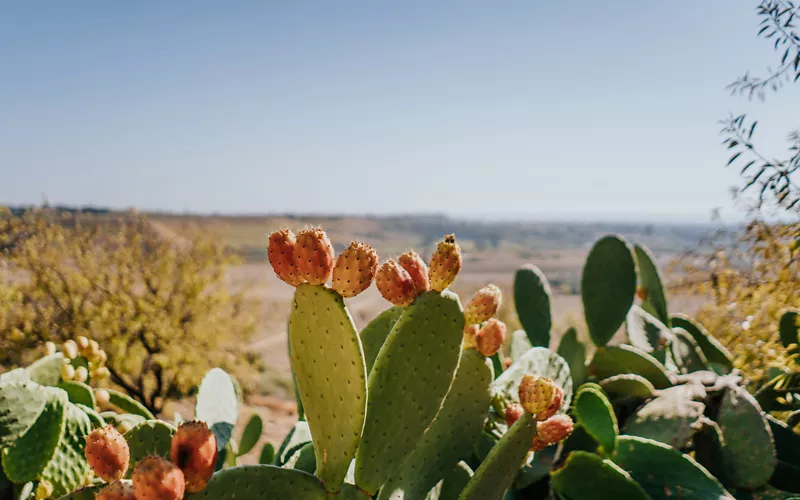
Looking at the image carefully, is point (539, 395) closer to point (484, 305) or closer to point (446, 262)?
point (484, 305)

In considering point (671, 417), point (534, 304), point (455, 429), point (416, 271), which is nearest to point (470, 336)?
point (455, 429)

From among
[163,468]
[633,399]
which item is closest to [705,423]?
[633,399]

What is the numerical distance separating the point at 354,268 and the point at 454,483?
870mm

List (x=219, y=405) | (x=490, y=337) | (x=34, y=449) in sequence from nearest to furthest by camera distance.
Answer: (x=34, y=449)
(x=490, y=337)
(x=219, y=405)

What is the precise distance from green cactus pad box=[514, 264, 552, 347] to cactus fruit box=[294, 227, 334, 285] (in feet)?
5.34

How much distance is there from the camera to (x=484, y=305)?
4.91ft

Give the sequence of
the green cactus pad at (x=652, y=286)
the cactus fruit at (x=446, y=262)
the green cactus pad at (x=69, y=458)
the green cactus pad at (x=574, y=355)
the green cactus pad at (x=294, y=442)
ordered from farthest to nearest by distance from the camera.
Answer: the green cactus pad at (x=652, y=286) < the green cactus pad at (x=574, y=355) < the green cactus pad at (x=294, y=442) < the green cactus pad at (x=69, y=458) < the cactus fruit at (x=446, y=262)

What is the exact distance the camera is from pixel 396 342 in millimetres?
1301

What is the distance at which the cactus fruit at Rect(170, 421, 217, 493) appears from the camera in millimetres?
922

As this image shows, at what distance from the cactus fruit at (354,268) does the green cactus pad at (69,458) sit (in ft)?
2.96

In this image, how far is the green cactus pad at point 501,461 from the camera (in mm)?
1370


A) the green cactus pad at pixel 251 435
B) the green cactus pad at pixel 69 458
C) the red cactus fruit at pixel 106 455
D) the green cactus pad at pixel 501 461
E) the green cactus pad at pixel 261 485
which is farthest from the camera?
the green cactus pad at pixel 251 435

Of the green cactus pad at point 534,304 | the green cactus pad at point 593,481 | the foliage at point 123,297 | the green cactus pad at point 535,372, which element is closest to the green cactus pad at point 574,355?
the green cactus pad at point 534,304

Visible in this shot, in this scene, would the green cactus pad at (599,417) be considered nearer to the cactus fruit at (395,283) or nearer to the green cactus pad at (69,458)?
the cactus fruit at (395,283)
